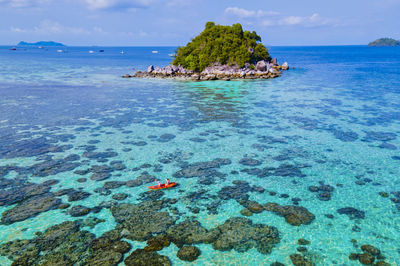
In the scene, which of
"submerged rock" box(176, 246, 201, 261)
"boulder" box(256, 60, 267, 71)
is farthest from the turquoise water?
"boulder" box(256, 60, 267, 71)

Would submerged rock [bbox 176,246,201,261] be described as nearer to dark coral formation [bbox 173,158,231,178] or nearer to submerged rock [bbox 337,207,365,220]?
dark coral formation [bbox 173,158,231,178]

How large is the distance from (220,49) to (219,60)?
355cm

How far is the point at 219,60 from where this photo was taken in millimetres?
80438

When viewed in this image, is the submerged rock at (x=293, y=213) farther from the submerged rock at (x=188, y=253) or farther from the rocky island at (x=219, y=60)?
the rocky island at (x=219, y=60)

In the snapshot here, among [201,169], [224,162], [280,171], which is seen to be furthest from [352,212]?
[201,169]

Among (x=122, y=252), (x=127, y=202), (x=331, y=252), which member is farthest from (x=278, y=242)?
(x=127, y=202)

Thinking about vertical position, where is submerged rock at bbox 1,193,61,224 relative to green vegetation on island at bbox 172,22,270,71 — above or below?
below

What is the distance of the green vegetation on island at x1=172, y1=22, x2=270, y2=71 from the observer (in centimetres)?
8019

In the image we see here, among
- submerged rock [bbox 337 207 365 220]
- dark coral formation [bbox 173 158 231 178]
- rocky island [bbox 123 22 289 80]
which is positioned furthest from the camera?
rocky island [bbox 123 22 289 80]

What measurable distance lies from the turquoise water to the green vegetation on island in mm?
39155

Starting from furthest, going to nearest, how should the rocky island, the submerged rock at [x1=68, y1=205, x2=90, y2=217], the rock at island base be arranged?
the rocky island
the rock at island base
the submerged rock at [x1=68, y1=205, x2=90, y2=217]

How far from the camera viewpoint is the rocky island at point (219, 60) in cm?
7781

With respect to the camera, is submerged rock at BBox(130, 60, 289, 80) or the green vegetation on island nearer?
submerged rock at BBox(130, 60, 289, 80)

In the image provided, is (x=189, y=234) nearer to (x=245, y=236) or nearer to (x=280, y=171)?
(x=245, y=236)
